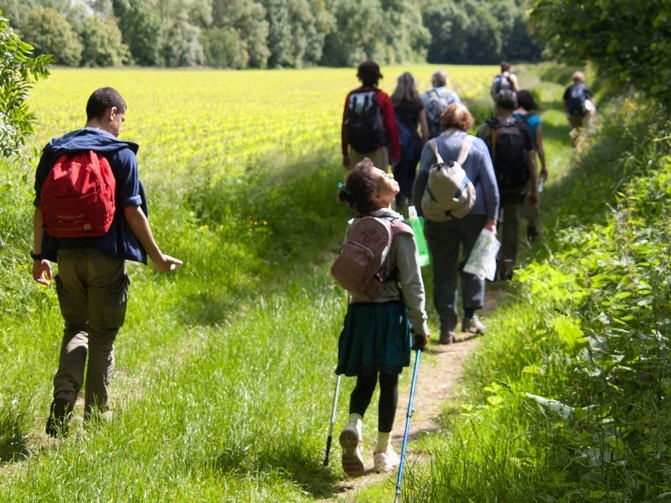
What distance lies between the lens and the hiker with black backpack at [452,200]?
7.28 metres

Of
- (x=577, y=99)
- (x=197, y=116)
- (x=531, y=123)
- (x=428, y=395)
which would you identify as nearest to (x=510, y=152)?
(x=531, y=123)

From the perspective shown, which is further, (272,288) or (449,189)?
(272,288)

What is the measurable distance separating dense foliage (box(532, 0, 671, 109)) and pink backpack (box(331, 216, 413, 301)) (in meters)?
8.01

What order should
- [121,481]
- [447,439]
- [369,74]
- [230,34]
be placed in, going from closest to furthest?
[121,481]
[447,439]
[369,74]
[230,34]

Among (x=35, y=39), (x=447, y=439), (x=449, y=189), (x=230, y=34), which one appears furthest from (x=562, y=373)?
(x=230, y=34)

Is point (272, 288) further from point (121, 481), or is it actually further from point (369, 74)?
point (121, 481)

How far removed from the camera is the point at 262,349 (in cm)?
649

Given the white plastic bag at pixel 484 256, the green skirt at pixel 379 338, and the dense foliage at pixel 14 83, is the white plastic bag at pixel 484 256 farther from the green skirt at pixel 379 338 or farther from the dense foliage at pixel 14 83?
the dense foliage at pixel 14 83

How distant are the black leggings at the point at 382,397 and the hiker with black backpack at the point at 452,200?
248 cm

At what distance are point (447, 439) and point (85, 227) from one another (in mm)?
2409

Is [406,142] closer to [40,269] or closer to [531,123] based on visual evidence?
[531,123]

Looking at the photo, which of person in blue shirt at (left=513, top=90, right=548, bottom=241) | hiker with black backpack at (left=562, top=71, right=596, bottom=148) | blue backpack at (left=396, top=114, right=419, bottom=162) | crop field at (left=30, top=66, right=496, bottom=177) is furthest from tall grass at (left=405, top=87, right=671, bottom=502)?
hiker with black backpack at (left=562, top=71, right=596, bottom=148)

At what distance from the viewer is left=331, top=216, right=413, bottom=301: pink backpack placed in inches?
188

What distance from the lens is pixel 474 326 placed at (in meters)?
8.05
